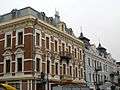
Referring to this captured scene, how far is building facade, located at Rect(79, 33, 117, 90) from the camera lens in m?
50.9

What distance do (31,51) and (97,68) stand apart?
2590 cm

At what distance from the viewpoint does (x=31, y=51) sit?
105ft

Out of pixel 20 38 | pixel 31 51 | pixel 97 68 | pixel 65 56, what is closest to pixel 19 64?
pixel 31 51

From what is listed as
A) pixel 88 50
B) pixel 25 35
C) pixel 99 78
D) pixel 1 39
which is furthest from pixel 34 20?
pixel 99 78

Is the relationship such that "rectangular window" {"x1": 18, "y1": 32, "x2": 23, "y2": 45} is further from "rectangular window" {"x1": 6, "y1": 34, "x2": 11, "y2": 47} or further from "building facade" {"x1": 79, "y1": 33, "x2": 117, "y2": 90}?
"building facade" {"x1": 79, "y1": 33, "x2": 117, "y2": 90}

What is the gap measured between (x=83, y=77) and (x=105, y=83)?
509 inches

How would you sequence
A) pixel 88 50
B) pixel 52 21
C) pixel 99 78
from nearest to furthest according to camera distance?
pixel 52 21, pixel 88 50, pixel 99 78

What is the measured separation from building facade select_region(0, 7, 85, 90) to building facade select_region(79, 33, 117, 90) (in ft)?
40.2

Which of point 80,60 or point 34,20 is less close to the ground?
point 34,20

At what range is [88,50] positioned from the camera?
51.4 metres

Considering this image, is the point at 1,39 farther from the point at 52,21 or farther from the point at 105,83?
the point at 105,83

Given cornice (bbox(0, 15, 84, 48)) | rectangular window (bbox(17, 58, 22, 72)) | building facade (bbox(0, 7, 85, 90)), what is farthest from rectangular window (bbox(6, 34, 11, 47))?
rectangular window (bbox(17, 58, 22, 72))

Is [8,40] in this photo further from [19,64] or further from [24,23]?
[19,64]

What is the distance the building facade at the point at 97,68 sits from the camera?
50938 mm
